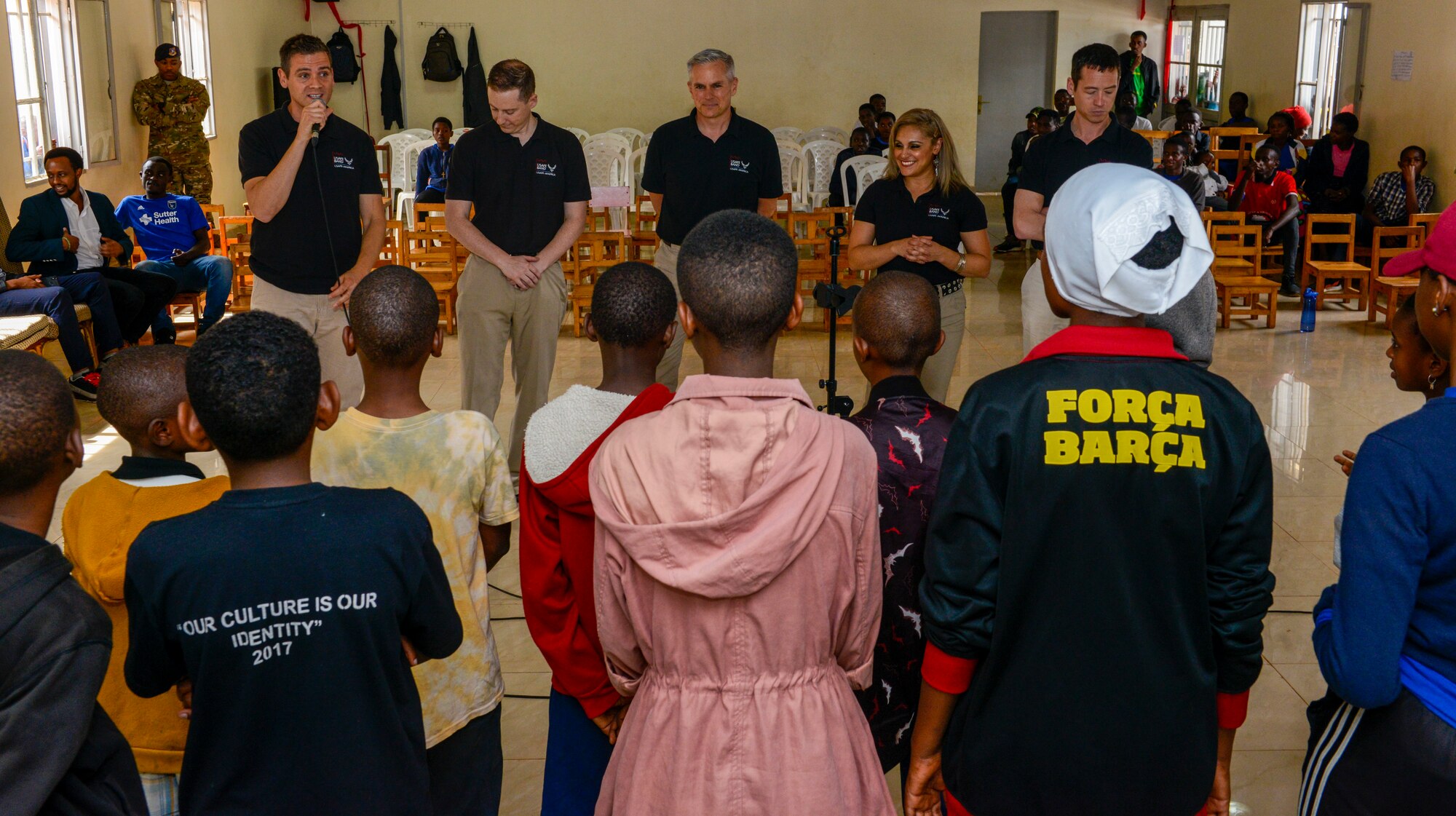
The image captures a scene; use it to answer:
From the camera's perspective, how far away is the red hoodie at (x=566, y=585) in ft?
6.72

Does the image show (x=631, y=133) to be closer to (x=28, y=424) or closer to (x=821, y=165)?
(x=821, y=165)

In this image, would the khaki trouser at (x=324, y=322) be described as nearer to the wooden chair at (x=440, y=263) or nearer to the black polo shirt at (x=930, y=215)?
the black polo shirt at (x=930, y=215)

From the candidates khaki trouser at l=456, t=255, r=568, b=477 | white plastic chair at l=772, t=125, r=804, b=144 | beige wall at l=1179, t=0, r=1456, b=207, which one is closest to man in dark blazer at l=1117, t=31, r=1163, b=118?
beige wall at l=1179, t=0, r=1456, b=207

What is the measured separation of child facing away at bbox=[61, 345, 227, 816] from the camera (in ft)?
6.04

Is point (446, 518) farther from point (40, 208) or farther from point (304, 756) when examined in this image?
point (40, 208)

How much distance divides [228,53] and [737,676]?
11938 mm

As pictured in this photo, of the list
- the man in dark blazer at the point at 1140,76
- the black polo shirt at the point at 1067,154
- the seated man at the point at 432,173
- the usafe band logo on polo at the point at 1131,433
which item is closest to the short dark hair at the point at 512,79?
the black polo shirt at the point at 1067,154

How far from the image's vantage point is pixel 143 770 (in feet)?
6.40

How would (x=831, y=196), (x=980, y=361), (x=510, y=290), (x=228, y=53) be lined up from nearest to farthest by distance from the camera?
(x=510, y=290) < (x=980, y=361) < (x=831, y=196) < (x=228, y=53)

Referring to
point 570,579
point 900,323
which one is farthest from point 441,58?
point 570,579

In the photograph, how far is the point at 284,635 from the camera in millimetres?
1596

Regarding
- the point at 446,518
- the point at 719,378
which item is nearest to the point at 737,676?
the point at 719,378

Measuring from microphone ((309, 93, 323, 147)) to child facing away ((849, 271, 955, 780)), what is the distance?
2.39 metres

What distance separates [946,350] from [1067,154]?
0.76m
